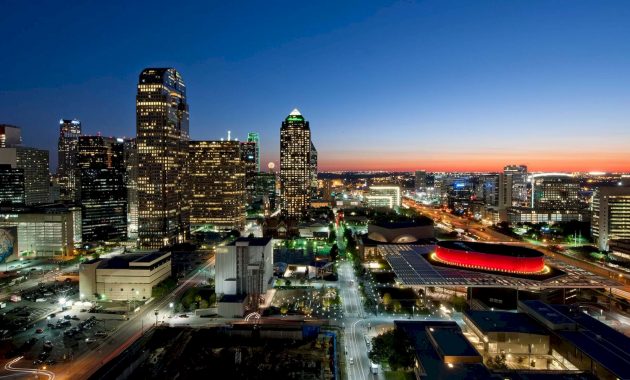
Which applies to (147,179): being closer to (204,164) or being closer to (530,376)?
(204,164)

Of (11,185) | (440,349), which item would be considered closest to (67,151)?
(11,185)

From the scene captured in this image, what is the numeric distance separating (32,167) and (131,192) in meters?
24.9

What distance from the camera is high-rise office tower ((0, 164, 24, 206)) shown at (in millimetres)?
93562

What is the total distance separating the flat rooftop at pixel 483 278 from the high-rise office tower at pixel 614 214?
23.9m

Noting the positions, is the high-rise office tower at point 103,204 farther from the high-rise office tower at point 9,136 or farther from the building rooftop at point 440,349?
the building rooftop at point 440,349

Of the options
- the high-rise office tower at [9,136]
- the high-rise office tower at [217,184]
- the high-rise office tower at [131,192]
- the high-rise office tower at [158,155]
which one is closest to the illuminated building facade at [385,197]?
the high-rise office tower at [217,184]

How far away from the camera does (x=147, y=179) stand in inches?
2884

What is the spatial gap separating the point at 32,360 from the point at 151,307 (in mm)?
12775

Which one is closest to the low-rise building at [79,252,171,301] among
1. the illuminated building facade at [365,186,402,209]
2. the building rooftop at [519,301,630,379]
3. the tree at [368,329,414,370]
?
the tree at [368,329,414,370]

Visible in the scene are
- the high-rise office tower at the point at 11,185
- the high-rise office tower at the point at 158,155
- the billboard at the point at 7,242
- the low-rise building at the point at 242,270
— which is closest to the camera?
the low-rise building at the point at 242,270

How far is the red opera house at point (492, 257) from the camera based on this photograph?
46.6 metres

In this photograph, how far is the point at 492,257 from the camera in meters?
47.4

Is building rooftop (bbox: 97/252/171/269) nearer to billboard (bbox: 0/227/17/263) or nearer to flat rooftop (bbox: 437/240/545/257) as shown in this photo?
billboard (bbox: 0/227/17/263)

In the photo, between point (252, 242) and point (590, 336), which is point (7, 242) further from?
point (590, 336)
